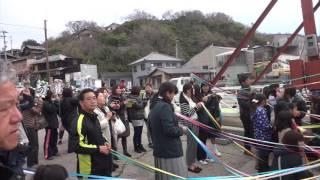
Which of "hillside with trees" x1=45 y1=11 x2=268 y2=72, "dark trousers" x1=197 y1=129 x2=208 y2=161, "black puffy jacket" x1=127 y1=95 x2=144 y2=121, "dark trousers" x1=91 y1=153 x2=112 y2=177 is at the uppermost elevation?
"hillside with trees" x1=45 y1=11 x2=268 y2=72

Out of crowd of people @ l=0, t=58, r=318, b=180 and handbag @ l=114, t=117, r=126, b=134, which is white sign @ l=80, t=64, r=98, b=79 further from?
handbag @ l=114, t=117, r=126, b=134

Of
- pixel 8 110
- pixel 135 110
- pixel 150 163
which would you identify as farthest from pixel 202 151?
pixel 8 110

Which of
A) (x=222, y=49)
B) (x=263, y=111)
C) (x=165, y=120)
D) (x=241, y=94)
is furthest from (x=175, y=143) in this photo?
(x=222, y=49)

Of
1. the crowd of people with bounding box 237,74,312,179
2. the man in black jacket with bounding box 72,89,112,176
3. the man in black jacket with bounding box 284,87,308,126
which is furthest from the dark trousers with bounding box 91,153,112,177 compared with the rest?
the man in black jacket with bounding box 284,87,308,126

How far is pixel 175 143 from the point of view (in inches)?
214

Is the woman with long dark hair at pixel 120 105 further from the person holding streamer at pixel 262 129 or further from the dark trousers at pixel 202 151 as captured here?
the person holding streamer at pixel 262 129

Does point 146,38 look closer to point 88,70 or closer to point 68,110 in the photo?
point 88,70

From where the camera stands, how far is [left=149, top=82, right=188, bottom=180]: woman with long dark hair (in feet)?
17.4

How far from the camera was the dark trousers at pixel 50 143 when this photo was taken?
29.9ft

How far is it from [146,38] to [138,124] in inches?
2698

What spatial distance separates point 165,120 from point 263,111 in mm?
1985

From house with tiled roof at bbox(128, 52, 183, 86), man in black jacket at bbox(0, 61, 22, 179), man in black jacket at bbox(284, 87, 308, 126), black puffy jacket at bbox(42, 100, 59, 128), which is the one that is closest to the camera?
man in black jacket at bbox(0, 61, 22, 179)

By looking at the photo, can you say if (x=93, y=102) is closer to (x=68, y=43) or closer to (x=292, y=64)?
(x=292, y=64)

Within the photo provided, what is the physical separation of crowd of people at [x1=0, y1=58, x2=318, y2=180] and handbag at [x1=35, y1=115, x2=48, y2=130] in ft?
0.06
